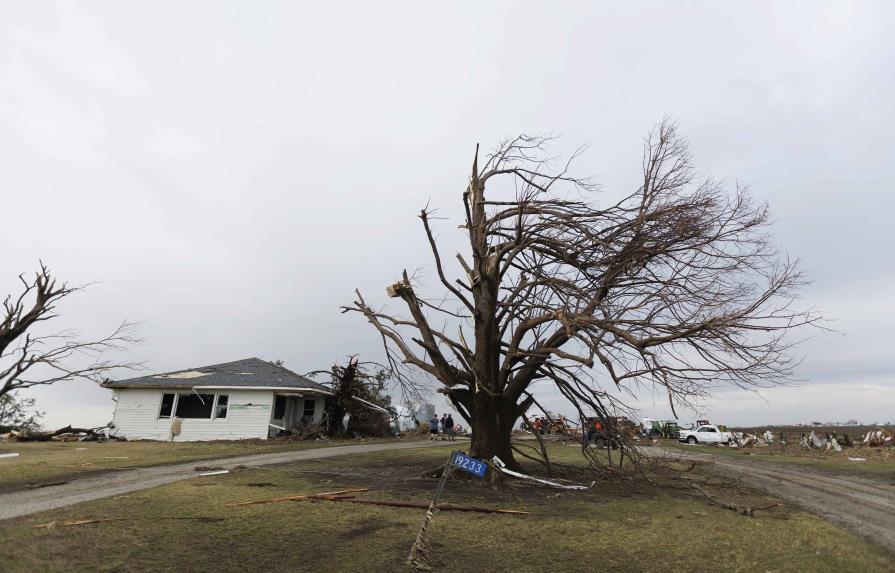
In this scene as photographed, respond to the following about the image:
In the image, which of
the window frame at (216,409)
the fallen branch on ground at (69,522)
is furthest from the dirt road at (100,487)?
the window frame at (216,409)

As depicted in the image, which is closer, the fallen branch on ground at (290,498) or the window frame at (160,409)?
the fallen branch on ground at (290,498)

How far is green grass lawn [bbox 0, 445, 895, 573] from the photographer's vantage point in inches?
213

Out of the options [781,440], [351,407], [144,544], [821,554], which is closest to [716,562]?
[821,554]

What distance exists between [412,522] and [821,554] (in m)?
5.19

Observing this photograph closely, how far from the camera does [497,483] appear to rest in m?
10.9

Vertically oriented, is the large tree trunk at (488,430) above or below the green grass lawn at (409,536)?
above

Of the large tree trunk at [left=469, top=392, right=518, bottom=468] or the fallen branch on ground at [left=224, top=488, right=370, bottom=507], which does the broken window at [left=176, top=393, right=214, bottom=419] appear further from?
the fallen branch on ground at [left=224, top=488, right=370, bottom=507]

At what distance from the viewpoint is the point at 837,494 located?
11.6m

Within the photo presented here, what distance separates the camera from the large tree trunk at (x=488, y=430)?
11922 millimetres

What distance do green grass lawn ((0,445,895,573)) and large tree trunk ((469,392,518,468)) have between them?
67.1 inches

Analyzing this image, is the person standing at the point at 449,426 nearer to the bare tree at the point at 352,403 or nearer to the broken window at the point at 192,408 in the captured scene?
the bare tree at the point at 352,403

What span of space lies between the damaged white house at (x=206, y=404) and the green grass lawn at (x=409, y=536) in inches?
672

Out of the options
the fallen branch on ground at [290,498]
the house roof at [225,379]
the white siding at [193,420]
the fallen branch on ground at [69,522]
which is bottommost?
the fallen branch on ground at [69,522]

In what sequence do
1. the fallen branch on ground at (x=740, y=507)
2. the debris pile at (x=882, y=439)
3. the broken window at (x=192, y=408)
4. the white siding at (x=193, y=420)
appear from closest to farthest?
the fallen branch on ground at (x=740, y=507), the white siding at (x=193, y=420), the debris pile at (x=882, y=439), the broken window at (x=192, y=408)
